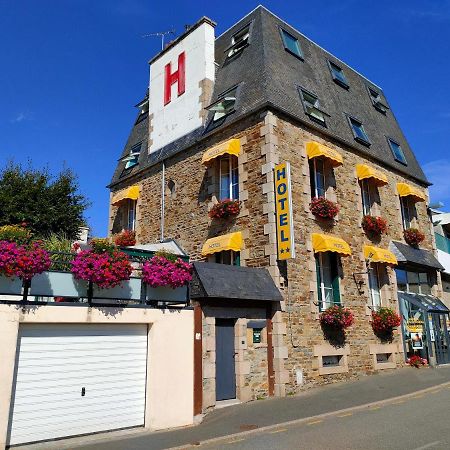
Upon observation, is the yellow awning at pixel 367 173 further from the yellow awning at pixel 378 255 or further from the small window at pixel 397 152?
the small window at pixel 397 152

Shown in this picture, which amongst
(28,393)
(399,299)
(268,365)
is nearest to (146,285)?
(28,393)

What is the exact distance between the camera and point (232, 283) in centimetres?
1080

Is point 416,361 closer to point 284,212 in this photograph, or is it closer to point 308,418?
point 284,212

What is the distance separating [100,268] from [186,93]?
11.0 m

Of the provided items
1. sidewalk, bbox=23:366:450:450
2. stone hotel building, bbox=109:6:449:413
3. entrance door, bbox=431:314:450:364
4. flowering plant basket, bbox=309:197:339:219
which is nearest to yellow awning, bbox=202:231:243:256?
stone hotel building, bbox=109:6:449:413

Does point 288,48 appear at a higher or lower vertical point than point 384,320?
higher

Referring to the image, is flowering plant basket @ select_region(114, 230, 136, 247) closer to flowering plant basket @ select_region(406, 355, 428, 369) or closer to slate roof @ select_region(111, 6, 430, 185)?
slate roof @ select_region(111, 6, 430, 185)

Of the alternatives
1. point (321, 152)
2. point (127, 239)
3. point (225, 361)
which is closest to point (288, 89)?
point (321, 152)

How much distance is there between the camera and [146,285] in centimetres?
901

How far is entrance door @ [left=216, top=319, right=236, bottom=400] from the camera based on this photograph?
10484 mm

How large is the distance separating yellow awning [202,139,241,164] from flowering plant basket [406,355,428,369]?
30.8ft

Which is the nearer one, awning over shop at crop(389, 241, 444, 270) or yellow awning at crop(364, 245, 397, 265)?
yellow awning at crop(364, 245, 397, 265)

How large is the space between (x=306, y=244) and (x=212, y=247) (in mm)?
2779

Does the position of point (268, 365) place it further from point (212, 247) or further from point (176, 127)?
point (176, 127)
